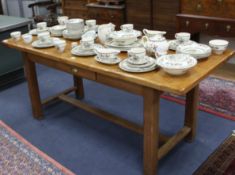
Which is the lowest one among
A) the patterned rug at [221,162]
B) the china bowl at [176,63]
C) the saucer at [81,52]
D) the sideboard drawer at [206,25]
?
the patterned rug at [221,162]

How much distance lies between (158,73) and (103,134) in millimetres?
945

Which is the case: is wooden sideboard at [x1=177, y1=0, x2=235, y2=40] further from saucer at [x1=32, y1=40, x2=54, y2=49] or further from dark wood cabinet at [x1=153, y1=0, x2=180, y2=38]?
saucer at [x1=32, y1=40, x2=54, y2=49]

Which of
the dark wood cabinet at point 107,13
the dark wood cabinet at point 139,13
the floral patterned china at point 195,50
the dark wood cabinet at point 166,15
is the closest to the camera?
the floral patterned china at point 195,50

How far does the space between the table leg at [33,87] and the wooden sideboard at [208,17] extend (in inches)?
67.0

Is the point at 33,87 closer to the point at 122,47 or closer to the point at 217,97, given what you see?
the point at 122,47

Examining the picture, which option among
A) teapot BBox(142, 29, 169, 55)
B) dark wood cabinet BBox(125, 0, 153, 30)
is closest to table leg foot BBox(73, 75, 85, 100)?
teapot BBox(142, 29, 169, 55)

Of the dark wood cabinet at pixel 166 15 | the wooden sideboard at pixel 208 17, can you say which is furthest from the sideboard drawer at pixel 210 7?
the dark wood cabinet at pixel 166 15

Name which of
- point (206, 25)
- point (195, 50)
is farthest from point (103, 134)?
point (206, 25)

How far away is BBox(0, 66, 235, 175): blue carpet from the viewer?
203cm

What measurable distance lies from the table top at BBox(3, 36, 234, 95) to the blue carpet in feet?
2.23

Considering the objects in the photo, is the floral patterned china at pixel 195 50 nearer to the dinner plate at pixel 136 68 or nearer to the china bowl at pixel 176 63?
the china bowl at pixel 176 63

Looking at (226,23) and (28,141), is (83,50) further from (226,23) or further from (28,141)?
(226,23)

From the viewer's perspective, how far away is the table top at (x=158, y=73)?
1.47 m

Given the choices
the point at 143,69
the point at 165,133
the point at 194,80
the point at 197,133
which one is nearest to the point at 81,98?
the point at 165,133
